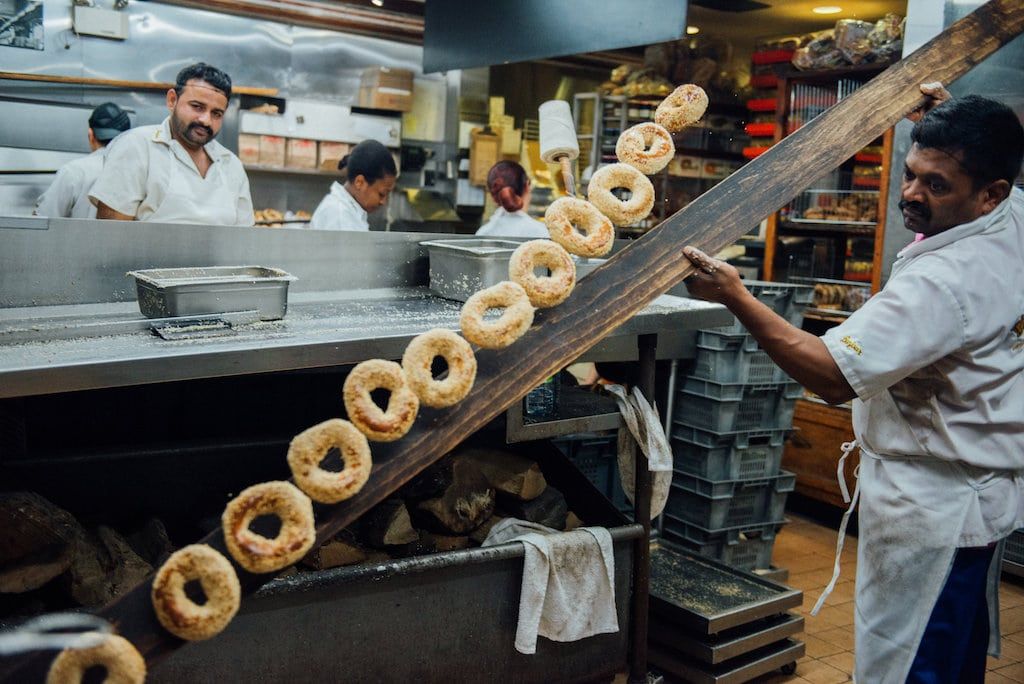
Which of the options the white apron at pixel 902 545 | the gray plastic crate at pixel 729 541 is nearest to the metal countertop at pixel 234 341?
the white apron at pixel 902 545

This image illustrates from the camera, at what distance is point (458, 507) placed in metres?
2.74

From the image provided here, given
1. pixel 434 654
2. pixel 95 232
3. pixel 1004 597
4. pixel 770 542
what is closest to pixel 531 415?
pixel 434 654

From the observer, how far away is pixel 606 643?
2.73m

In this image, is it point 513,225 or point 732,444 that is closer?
point 732,444

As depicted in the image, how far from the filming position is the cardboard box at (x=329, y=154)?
672 cm

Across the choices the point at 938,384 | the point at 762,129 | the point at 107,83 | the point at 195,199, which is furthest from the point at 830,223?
the point at 107,83

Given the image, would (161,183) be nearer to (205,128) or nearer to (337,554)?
(205,128)

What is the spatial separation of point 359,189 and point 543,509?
2146 mm

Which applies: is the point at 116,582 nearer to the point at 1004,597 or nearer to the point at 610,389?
the point at 610,389

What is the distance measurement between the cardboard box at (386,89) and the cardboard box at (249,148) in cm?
106

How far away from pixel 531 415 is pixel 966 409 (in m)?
1.16

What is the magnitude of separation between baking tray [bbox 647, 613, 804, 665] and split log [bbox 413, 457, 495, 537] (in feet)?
2.35

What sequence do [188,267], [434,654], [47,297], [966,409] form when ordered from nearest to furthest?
[966,409]
[434,654]
[47,297]
[188,267]

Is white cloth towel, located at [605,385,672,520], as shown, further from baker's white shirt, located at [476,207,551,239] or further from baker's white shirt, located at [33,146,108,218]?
baker's white shirt, located at [33,146,108,218]
